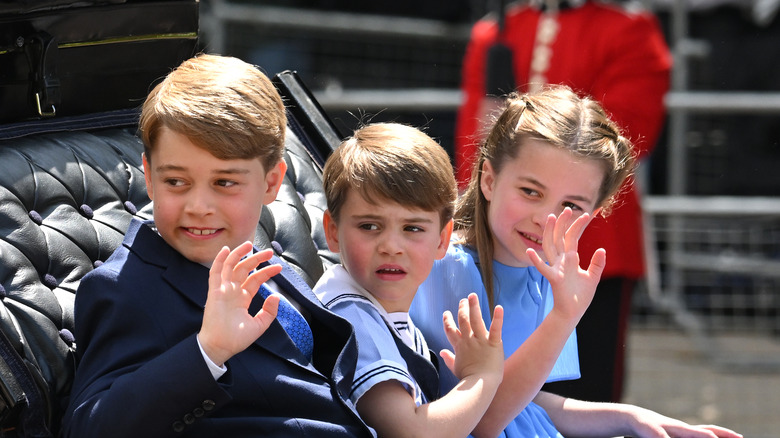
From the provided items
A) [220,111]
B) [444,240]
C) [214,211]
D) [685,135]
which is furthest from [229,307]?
[685,135]

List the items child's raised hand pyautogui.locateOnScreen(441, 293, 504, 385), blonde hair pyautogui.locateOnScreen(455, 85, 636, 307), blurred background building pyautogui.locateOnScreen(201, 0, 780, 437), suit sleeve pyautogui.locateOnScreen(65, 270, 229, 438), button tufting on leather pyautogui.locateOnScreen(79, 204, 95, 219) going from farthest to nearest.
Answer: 1. blurred background building pyautogui.locateOnScreen(201, 0, 780, 437)
2. blonde hair pyautogui.locateOnScreen(455, 85, 636, 307)
3. button tufting on leather pyautogui.locateOnScreen(79, 204, 95, 219)
4. child's raised hand pyautogui.locateOnScreen(441, 293, 504, 385)
5. suit sleeve pyautogui.locateOnScreen(65, 270, 229, 438)

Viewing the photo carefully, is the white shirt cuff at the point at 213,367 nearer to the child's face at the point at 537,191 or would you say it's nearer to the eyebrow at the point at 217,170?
the eyebrow at the point at 217,170

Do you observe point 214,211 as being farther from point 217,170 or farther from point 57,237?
point 57,237

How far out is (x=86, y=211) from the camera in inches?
79.7

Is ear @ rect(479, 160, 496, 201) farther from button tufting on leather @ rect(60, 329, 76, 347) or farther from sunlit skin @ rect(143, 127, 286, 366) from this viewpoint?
button tufting on leather @ rect(60, 329, 76, 347)

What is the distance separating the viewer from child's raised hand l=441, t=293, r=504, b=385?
5.93ft

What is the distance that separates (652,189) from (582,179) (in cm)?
419

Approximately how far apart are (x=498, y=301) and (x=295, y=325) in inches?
19.3

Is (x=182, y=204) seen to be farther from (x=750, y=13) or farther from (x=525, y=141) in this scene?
(x=750, y=13)

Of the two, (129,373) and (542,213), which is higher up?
(542,213)

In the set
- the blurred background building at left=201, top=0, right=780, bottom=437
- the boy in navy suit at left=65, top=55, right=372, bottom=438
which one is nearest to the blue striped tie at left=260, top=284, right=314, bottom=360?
the boy in navy suit at left=65, top=55, right=372, bottom=438

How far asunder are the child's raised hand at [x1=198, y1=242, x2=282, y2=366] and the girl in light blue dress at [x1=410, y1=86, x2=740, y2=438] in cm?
49

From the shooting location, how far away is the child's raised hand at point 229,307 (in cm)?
157

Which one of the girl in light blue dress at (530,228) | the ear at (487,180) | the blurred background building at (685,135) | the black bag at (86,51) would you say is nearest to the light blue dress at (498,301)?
the girl in light blue dress at (530,228)
